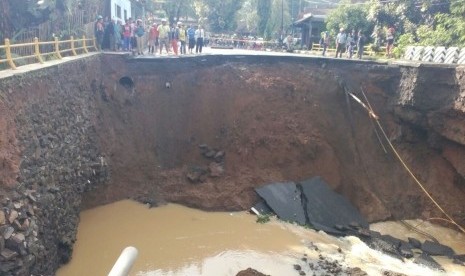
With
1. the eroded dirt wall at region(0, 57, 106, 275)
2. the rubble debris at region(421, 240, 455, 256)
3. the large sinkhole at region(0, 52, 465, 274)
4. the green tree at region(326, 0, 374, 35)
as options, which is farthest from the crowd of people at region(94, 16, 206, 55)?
the rubble debris at region(421, 240, 455, 256)

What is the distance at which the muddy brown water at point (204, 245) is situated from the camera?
11.1 meters

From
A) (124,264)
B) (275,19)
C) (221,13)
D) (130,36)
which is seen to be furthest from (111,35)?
(221,13)

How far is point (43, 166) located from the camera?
10078 millimetres

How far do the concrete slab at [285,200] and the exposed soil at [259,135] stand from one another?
55 centimetres

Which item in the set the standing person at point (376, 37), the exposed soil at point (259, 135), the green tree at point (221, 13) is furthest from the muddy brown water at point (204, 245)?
the green tree at point (221, 13)

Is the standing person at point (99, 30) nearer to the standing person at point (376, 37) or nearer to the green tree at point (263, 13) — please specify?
the standing person at point (376, 37)

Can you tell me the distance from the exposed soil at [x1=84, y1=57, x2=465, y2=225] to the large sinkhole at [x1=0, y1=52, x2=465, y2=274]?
0.14 feet

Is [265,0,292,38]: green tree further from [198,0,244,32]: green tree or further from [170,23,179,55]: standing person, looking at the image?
[170,23,179,55]: standing person

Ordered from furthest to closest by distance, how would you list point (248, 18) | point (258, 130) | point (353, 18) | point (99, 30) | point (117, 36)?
1. point (248, 18)
2. point (353, 18)
3. point (117, 36)
4. point (99, 30)
5. point (258, 130)

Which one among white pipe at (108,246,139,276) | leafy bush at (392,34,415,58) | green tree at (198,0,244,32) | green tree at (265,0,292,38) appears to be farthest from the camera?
green tree at (198,0,244,32)

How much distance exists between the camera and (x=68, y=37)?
17.8 meters

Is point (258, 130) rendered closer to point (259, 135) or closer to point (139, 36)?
point (259, 135)

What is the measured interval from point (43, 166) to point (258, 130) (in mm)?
9182

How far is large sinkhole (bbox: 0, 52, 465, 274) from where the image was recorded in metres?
15.1
